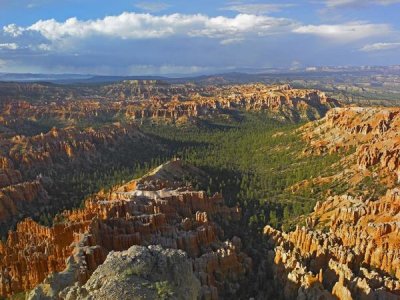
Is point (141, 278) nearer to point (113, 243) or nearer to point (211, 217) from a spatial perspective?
point (113, 243)

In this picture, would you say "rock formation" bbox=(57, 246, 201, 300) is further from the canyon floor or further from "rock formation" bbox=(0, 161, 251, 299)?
"rock formation" bbox=(0, 161, 251, 299)

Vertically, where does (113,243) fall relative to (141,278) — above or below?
below

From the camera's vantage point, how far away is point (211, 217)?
64.2 m

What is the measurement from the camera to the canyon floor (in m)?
36.5

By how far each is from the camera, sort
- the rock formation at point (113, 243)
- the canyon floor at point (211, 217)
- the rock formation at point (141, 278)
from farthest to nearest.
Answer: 1. the rock formation at point (113, 243)
2. the canyon floor at point (211, 217)
3. the rock formation at point (141, 278)

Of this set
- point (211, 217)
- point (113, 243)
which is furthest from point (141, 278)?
point (211, 217)

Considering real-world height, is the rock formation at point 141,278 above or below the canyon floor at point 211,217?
above

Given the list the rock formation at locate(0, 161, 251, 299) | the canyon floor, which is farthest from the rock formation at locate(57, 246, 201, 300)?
the rock formation at locate(0, 161, 251, 299)

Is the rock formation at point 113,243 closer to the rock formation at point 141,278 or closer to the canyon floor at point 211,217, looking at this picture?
the canyon floor at point 211,217

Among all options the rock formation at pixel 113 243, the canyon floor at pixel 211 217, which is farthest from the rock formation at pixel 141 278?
the rock formation at pixel 113 243

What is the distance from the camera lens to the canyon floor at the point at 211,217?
36500mm

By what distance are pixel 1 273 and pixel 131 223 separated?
13221 millimetres

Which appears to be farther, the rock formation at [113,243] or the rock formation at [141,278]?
the rock formation at [113,243]

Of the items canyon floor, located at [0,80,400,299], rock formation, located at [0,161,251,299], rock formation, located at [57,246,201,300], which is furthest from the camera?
rock formation, located at [0,161,251,299]
